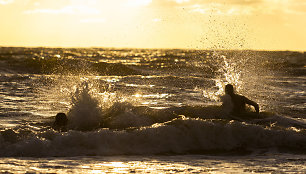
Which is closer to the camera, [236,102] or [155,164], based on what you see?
[155,164]

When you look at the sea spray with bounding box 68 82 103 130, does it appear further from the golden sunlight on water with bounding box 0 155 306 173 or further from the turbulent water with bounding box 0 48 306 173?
the golden sunlight on water with bounding box 0 155 306 173

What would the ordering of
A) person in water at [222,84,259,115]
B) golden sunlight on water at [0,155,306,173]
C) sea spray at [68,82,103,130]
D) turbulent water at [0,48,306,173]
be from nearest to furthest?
golden sunlight on water at [0,155,306,173]
turbulent water at [0,48,306,173]
sea spray at [68,82,103,130]
person in water at [222,84,259,115]

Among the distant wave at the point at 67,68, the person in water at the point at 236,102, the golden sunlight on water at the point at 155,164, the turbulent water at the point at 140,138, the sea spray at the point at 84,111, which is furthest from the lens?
the distant wave at the point at 67,68

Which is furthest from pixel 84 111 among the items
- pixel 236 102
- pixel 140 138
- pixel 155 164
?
pixel 236 102

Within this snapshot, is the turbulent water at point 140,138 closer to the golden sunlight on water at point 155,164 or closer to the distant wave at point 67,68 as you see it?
the golden sunlight on water at point 155,164

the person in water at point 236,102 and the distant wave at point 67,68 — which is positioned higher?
the distant wave at point 67,68

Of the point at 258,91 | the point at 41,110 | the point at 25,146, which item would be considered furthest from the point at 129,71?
the point at 25,146

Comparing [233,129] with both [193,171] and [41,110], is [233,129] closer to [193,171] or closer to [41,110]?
[193,171]

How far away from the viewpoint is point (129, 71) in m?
37.9

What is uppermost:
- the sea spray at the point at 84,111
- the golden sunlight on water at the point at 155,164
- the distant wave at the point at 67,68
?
the distant wave at the point at 67,68

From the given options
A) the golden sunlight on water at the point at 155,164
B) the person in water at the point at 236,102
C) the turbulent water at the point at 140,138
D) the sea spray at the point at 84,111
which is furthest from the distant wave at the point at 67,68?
the golden sunlight on water at the point at 155,164

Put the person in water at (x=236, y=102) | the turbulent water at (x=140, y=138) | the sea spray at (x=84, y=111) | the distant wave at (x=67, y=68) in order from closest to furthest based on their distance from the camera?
the turbulent water at (x=140, y=138) < the sea spray at (x=84, y=111) < the person in water at (x=236, y=102) < the distant wave at (x=67, y=68)

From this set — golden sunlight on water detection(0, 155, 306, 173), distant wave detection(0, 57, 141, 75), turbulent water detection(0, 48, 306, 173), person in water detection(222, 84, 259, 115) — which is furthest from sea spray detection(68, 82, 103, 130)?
distant wave detection(0, 57, 141, 75)

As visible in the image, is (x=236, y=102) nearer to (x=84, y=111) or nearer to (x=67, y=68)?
(x=84, y=111)
